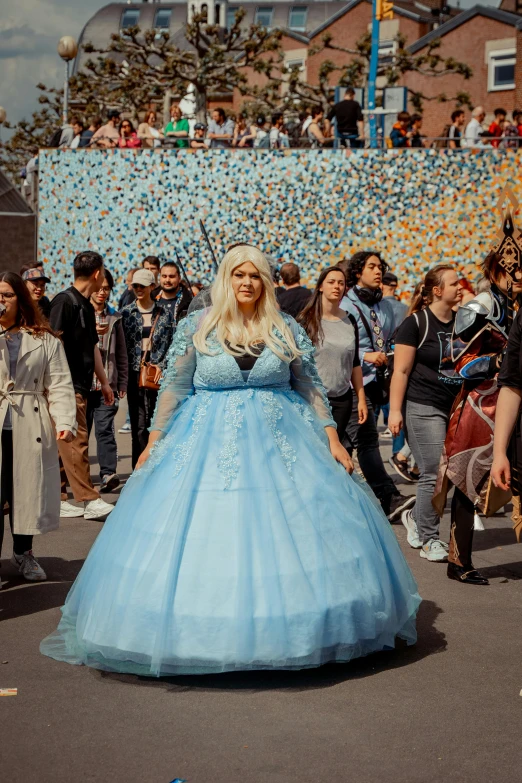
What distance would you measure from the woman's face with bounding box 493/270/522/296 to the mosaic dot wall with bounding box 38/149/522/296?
54.8ft

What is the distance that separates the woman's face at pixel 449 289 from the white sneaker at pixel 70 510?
3552 mm

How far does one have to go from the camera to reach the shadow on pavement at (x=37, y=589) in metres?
6.20

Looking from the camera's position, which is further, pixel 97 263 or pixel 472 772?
pixel 97 263

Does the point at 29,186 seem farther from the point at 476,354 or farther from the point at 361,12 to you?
the point at 361,12

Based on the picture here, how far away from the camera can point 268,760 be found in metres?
3.94

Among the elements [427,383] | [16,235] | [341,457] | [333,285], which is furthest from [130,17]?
[341,457]

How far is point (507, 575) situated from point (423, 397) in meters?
1.39

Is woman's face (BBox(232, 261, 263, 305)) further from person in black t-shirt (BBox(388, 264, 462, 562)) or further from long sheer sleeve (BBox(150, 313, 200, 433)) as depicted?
person in black t-shirt (BBox(388, 264, 462, 562))

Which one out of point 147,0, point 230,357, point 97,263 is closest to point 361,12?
point 147,0

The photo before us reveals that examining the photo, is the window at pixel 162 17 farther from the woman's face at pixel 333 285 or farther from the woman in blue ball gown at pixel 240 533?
the woman in blue ball gown at pixel 240 533

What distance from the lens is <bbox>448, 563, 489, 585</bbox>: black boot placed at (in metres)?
6.90

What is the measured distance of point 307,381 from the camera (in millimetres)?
5711

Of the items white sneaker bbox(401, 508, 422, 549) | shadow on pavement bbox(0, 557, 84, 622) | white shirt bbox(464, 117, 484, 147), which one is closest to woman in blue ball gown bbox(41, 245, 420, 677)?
shadow on pavement bbox(0, 557, 84, 622)

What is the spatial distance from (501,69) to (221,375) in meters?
42.4
